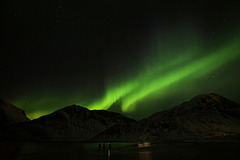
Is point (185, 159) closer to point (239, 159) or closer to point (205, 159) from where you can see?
point (205, 159)

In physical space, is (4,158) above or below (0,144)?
below

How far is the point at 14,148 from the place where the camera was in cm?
591

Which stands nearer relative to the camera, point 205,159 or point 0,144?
point 0,144

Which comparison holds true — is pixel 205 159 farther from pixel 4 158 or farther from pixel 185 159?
pixel 4 158

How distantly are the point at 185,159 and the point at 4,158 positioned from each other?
25.5 m

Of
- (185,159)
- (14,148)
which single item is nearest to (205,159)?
(185,159)

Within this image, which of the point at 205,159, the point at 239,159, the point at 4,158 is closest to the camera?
the point at 4,158

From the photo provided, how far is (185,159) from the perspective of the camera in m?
27.5

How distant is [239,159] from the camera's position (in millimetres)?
24938

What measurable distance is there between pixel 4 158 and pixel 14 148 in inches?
13.6

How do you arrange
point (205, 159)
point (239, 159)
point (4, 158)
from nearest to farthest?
1. point (4, 158)
2. point (239, 159)
3. point (205, 159)

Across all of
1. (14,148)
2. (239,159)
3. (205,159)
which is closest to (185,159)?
(205,159)

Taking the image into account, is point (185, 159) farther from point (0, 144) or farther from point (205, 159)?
point (0, 144)

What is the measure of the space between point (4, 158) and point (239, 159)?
26121mm
